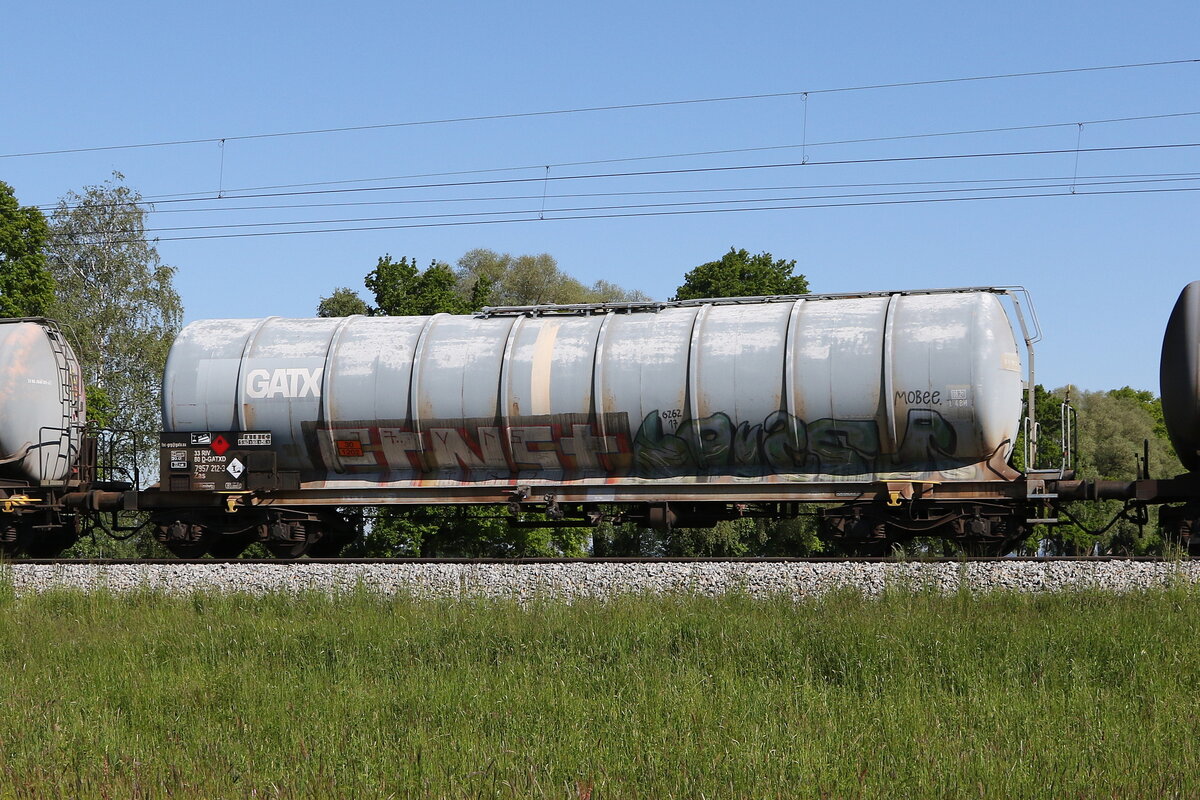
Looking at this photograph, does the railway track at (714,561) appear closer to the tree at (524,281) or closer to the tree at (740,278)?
the tree at (740,278)

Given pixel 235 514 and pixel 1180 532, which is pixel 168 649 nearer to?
pixel 235 514

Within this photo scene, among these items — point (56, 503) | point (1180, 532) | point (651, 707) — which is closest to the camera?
point (651, 707)

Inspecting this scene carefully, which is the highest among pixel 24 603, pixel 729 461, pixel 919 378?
pixel 919 378

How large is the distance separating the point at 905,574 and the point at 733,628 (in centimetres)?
314

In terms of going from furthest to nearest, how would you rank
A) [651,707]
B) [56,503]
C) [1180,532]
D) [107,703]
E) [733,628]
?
1. [56,503]
2. [1180,532]
3. [733,628]
4. [107,703]
5. [651,707]

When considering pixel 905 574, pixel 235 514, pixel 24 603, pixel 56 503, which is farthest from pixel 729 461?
pixel 56 503

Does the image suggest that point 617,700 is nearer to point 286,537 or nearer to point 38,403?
point 286,537

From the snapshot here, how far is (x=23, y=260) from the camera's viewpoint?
38.3 meters

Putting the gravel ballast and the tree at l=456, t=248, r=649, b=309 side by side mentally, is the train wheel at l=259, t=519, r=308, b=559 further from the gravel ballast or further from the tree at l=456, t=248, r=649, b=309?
the tree at l=456, t=248, r=649, b=309

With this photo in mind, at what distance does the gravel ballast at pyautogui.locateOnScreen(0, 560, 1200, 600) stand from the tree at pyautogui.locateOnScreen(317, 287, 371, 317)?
30009mm

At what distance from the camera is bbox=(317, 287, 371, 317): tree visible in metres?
45.5

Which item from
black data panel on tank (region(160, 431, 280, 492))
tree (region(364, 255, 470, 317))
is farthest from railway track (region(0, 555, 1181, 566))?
tree (region(364, 255, 470, 317))

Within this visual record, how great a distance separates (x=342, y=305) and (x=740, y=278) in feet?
53.0

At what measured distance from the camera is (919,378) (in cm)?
1520
